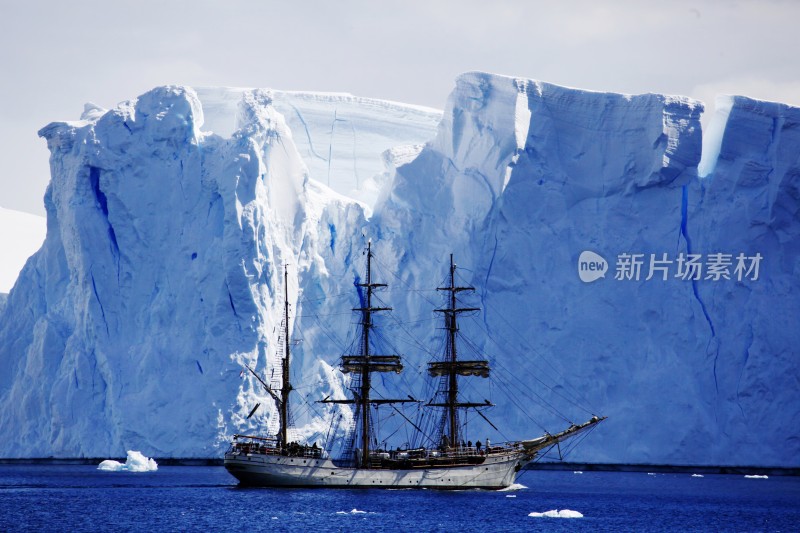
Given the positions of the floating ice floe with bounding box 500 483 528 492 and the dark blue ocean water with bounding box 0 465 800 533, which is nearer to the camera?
the dark blue ocean water with bounding box 0 465 800 533

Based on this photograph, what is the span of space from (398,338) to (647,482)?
420 inches

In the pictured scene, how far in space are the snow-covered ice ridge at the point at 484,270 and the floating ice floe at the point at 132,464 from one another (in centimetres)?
67

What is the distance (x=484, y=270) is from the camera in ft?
167

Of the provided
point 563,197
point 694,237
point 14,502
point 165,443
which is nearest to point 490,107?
point 563,197

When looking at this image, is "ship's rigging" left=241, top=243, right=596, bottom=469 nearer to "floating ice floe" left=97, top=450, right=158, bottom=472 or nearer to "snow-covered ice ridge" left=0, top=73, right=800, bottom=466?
"snow-covered ice ridge" left=0, top=73, right=800, bottom=466

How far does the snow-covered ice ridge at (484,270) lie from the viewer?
48.5 m

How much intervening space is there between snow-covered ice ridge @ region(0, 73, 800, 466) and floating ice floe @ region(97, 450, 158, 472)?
0.67 metres

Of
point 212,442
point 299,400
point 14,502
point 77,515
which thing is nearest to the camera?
point 77,515

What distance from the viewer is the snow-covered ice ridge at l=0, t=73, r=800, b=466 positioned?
159 ft

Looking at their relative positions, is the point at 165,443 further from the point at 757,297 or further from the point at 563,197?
the point at 757,297

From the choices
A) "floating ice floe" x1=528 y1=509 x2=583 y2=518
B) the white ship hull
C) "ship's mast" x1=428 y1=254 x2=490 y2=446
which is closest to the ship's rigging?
"ship's mast" x1=428 y1=254 x2=490 y2=446

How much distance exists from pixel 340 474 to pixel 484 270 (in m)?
11.9

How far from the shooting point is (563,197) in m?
A: 50.8

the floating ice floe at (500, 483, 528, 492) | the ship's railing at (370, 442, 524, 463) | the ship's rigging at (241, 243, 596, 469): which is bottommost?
the floating ice floe at (500, 483, 528, 492)
